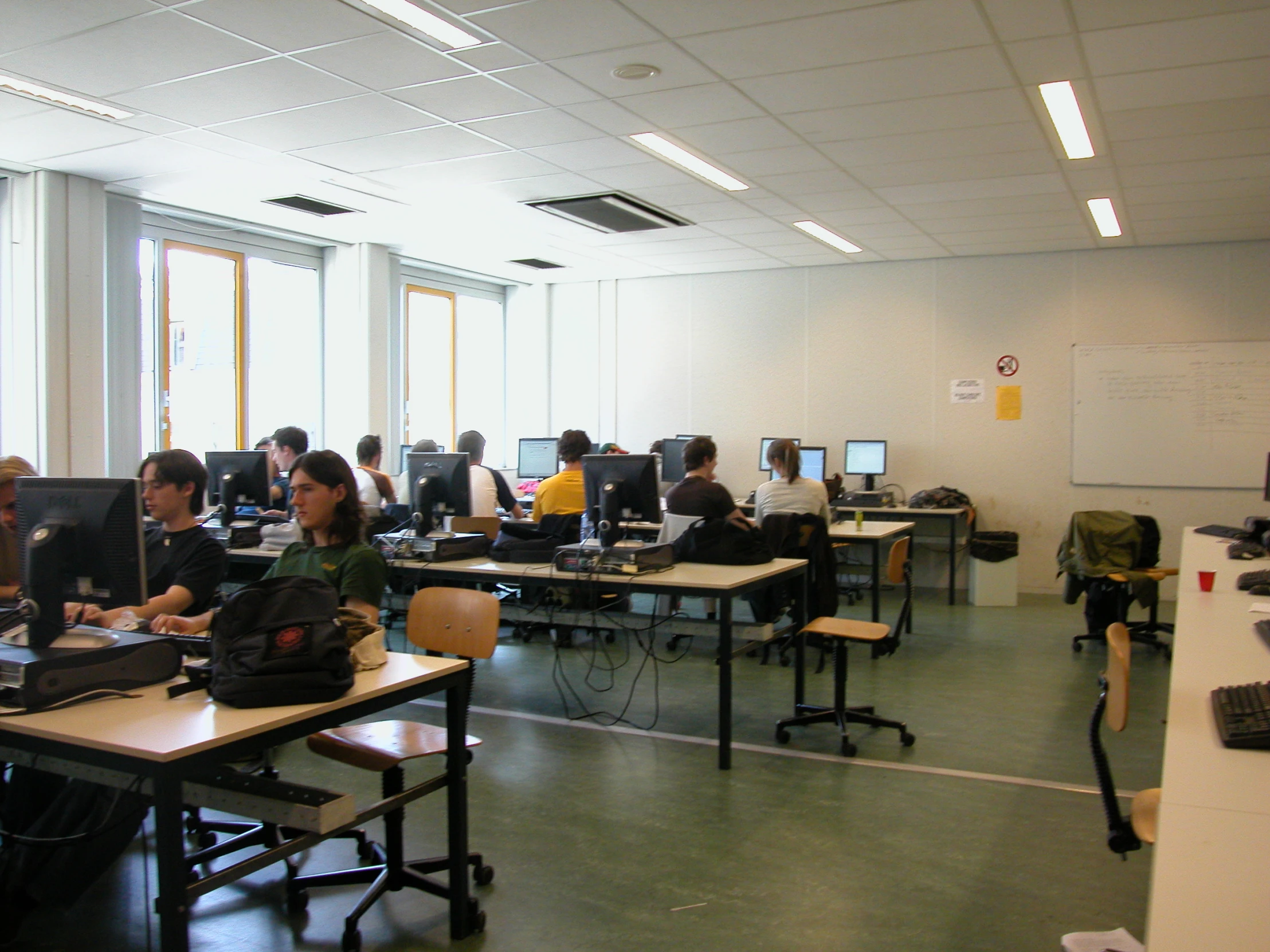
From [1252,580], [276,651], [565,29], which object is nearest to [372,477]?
[565,29]

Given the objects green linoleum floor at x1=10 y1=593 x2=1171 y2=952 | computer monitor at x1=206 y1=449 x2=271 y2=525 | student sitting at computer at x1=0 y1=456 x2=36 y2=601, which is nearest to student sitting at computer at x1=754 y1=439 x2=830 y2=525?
green linoleum floor at x1=10 y1=593 x2=1171 y2=952

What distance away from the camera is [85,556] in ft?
7.77

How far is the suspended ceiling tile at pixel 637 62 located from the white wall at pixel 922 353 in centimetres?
497

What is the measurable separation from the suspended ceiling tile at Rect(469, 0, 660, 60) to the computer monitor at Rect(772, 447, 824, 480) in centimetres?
521

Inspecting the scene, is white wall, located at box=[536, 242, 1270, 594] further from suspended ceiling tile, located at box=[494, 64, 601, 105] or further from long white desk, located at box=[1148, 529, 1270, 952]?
long white desk, located at box=[1148, 529, 1270, 952]

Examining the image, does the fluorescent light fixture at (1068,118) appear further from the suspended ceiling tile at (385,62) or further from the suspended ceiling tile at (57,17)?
the suspended ceiling tile at (57,17)

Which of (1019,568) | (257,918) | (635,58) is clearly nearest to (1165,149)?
(635,58)

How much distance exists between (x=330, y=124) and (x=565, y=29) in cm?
172

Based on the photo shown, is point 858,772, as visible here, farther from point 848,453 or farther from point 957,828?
point 848,453

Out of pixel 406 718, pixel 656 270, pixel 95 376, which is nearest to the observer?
pixel 406 718

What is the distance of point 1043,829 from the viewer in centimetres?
319

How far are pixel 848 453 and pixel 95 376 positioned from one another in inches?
230

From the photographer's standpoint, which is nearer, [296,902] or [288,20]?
[296,902]

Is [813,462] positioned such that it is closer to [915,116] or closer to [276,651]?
[915,116]
